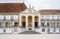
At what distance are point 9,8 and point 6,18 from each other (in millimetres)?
2382

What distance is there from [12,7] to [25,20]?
4338mm

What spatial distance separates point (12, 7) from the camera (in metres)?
35.6

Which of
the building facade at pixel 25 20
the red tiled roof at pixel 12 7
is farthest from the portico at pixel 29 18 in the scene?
the red tiled roof at pixel 12 7

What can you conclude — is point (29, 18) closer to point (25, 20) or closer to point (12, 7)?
point (25, 20)

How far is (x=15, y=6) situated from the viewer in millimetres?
35812

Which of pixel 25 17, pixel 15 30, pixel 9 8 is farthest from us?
pixel 9 8

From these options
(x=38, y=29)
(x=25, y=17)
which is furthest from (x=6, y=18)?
(x=38, y=29)

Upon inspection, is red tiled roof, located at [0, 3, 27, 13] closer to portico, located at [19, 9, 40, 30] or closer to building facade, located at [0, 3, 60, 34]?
building facade, located at [0, 3, 60, 34]

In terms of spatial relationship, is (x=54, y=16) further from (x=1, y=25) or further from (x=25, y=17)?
(x=1, y=25)

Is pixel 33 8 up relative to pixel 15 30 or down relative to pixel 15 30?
up

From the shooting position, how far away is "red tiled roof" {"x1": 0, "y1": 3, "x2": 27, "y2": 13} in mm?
34812

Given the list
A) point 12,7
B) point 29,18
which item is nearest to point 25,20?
point 29,18

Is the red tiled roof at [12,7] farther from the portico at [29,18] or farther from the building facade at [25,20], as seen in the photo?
the portico at [29,18]

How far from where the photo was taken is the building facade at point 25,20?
30.0m
